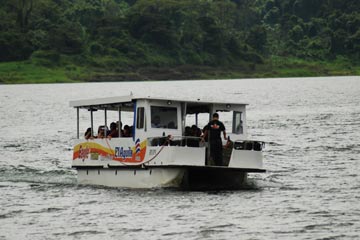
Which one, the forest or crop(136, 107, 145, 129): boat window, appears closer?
crop(136, 107, 145, 129): boat window

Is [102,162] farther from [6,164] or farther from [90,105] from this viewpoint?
[6,164]

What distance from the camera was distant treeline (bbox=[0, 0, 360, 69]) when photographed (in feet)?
504

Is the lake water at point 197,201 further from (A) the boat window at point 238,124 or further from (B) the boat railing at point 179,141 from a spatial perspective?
(A) the boat window at point 238,124

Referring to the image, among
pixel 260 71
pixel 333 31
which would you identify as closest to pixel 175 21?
pixel 260 71

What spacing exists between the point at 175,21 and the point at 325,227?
154 metres

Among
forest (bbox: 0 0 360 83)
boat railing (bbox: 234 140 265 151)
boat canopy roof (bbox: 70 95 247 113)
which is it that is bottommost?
boat railing (bbox: 234 140 265 151)

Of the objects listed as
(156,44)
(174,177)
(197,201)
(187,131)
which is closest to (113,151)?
(187,131)

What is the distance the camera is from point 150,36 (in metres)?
164

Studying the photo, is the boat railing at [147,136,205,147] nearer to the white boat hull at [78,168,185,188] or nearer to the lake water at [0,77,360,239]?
the white boat hull at [78,168,185,188]

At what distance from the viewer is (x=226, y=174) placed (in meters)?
32.9

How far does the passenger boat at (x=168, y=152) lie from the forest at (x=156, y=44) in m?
110

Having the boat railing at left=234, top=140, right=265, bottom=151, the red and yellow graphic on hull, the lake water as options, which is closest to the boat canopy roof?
the red and yellow graphic on hull

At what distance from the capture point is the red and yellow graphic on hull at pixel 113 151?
1264 inches

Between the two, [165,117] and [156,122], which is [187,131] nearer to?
[165,117]
